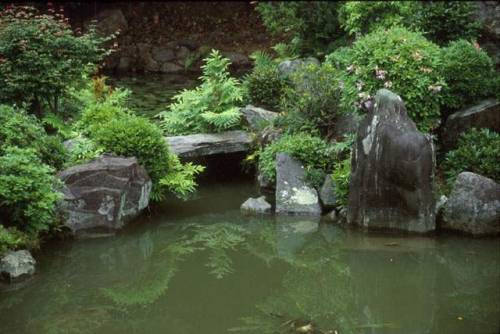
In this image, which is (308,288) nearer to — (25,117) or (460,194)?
(460,194)

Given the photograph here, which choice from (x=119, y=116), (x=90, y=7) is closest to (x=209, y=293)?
(x=119, y=116)

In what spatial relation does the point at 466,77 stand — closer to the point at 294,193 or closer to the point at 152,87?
the point at 294,193

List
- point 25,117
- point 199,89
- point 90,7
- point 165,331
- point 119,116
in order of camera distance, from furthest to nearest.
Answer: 1. point 90,7
2. point 199,89
3. point 119,116
4. point 25,117
5. point 165,331

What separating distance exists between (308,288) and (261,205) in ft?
7.78

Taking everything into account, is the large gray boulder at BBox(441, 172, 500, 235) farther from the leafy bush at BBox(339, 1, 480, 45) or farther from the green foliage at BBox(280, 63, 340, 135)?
the leafy bush at BBox(339, 1, 480, 45)

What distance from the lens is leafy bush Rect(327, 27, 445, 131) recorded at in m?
8.73

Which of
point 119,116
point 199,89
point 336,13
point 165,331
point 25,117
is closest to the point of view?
point 165,331

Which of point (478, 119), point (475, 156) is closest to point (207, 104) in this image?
point (478, 119)

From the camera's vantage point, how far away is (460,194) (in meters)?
7.77

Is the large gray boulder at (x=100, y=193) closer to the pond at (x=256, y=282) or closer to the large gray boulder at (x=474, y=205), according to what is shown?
the pond at (x=256, y=282)

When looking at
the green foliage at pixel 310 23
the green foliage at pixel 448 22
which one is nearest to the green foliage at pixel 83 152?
the green foliage at pixel 448 22

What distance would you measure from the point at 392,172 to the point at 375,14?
16.2 ft

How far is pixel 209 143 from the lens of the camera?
9.71m

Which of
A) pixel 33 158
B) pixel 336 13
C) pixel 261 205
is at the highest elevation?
pixel 336 13
